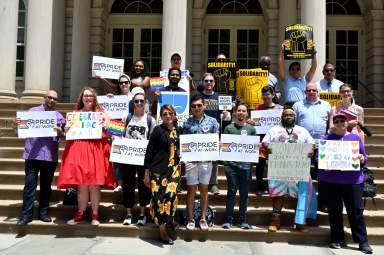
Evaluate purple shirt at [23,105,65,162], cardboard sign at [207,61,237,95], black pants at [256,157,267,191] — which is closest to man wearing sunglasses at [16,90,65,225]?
purple shirt at [23,105,65,162]

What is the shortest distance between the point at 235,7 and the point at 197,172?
1181cm

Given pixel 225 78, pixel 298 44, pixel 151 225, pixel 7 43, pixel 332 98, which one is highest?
pixel 7 43

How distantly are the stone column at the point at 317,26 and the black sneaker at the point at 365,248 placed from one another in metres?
5.79

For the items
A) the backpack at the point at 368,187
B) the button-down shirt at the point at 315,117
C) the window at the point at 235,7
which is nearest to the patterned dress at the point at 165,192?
the button-down shirt at the point at 315,117

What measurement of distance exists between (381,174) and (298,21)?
881 cm

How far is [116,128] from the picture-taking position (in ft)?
23.5

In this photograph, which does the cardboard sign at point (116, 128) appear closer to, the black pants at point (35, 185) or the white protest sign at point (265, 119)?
the black pants at point (35, 185)

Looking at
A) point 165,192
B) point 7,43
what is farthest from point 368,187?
point 7,43

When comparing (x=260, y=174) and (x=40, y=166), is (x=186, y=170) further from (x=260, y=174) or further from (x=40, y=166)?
(x=40, y=166)

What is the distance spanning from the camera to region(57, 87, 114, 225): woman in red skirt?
268 inches

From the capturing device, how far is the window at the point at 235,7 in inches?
682

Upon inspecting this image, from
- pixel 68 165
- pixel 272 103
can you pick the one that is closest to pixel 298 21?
pixel 272 103

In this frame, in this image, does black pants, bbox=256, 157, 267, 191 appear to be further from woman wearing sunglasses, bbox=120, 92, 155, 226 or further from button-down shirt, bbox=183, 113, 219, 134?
woman wearing sunglasses, bbox=120, 92, 155, 226

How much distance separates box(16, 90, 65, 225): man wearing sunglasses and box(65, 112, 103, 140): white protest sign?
0.34 metres
